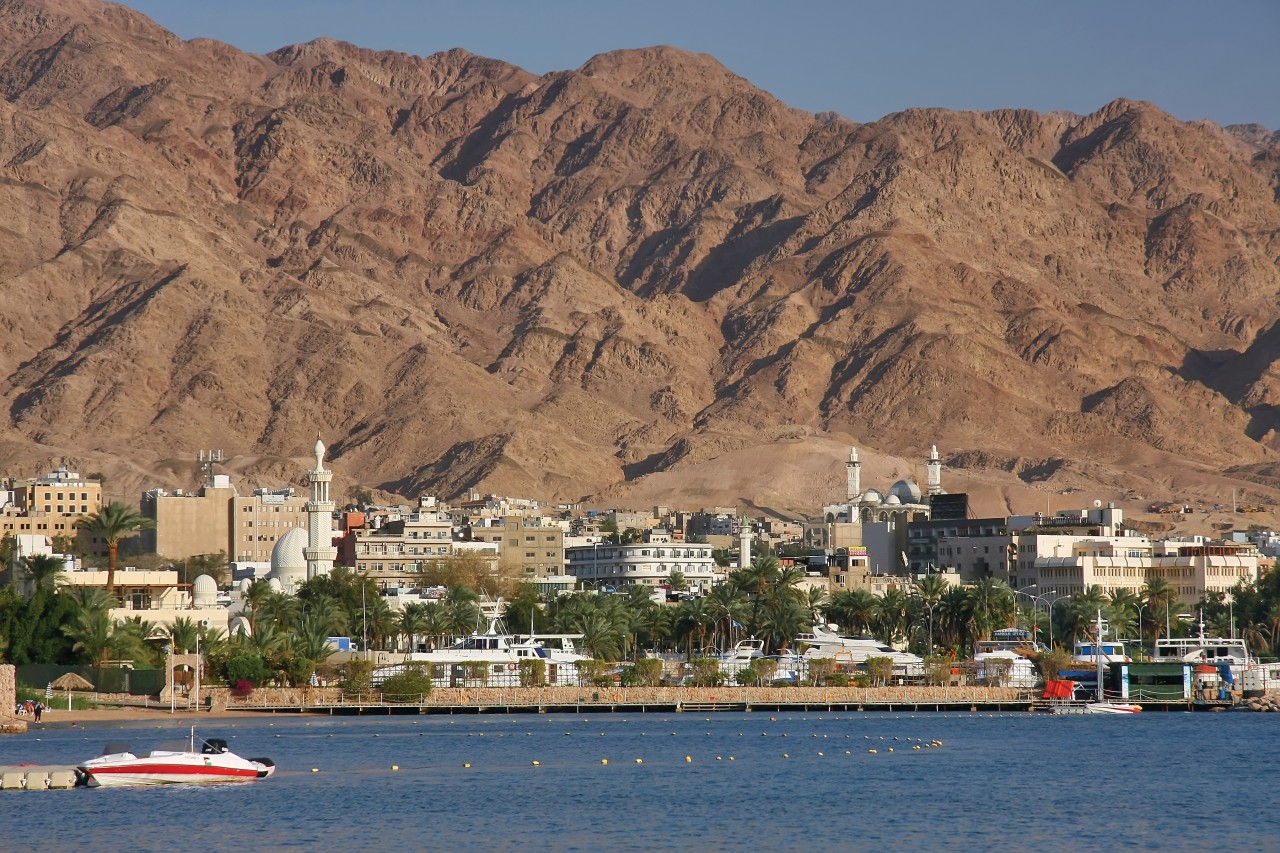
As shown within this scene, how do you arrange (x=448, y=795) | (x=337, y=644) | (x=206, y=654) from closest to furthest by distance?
(x=448, y=795) → (x=206, y=654) → (x=337, y=644)

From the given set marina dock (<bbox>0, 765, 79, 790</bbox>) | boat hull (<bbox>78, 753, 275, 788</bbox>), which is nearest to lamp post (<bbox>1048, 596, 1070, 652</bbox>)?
boat hull (<bbox>78, 753, 275, 788</bbox>)

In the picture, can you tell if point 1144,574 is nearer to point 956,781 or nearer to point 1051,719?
point 1051,719

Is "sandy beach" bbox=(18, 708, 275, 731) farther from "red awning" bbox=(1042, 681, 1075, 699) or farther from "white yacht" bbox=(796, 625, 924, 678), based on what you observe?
"red awning" bbox=(1042, 681, 1075, 699)

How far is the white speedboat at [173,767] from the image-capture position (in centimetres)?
7819

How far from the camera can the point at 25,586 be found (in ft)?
428

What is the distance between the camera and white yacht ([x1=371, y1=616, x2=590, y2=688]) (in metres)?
126

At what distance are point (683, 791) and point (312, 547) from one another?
94478 millimetres

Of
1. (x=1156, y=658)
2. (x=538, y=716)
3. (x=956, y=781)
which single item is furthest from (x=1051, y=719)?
(x=956, y=781)

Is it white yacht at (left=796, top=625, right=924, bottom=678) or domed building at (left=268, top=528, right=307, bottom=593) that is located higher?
domed building at (left=268, top=528, right=307, bottom=593)

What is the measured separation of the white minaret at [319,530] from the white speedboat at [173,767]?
8589 centimetres

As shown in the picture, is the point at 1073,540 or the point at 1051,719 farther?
the point at 1073,540

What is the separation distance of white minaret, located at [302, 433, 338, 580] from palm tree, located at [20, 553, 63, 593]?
4186 centimetres

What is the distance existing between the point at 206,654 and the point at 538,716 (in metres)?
17.5

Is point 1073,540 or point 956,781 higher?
point 1073,540
